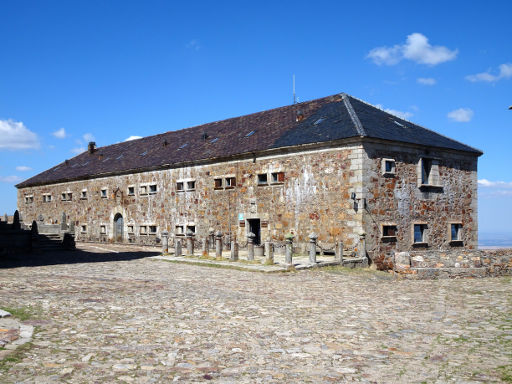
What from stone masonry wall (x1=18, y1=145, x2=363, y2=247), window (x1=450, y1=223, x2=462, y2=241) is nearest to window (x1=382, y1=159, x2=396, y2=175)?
stone masonry wall (x1=18, y1=145, x2=363, y2=247)

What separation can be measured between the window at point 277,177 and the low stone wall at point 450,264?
903cm

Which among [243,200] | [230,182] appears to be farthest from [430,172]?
[230,182]

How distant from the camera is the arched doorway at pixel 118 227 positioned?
33.0 metres

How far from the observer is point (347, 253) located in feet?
64.0

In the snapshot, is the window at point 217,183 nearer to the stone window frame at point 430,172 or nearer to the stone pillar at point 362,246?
the stone pillar at point 362,246

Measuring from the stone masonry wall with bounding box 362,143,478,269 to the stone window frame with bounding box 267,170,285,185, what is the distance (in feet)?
15.1

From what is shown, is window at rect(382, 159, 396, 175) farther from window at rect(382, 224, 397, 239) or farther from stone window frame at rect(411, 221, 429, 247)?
stone window frame at rect(411, 221, 429, 247)

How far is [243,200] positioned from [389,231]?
25.9ft

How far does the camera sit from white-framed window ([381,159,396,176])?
2023cm

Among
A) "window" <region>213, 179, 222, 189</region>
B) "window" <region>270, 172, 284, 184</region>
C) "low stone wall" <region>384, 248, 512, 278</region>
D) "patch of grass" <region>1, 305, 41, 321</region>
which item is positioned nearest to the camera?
"patch of grass" <region>1, 305, 41, 321</region>

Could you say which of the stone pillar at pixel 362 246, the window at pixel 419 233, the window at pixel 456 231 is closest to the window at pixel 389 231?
the window at pixel 419 233

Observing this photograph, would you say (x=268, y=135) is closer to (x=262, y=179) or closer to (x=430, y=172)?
(x=262, y=179)

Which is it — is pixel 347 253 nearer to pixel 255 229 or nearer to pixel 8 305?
pixel 255 229

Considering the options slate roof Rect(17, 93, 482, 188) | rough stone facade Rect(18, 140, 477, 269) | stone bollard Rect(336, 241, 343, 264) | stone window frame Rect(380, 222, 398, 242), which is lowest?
stone bollard Rect(336, 241, 343, 264)
